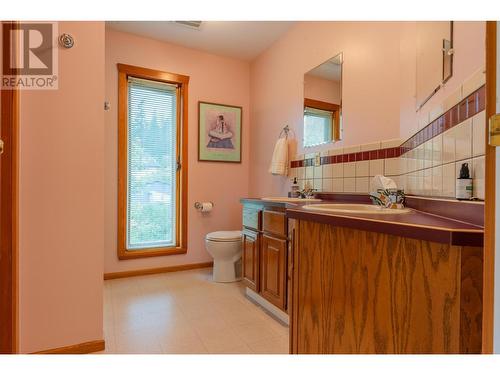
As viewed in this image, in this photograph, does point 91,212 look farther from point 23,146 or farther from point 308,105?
point 308,105

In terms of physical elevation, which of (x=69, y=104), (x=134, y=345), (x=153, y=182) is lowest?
(x=134, y=345)

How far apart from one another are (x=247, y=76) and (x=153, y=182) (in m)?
1.73

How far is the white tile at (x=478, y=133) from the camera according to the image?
0.68m

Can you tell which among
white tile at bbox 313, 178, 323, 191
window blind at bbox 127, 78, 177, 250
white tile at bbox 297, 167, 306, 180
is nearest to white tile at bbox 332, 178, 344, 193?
white tile at bbox 313, 178, 323, 191

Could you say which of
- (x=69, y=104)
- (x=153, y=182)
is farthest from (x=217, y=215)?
(x=69, y=104)

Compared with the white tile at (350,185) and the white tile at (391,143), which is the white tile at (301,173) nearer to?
the white tile at (350,185)

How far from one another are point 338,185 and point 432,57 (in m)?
1.05

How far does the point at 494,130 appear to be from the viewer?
473 mm

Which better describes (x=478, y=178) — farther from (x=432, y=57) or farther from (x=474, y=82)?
(x=432, y=57)

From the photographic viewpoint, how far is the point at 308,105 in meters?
2.38

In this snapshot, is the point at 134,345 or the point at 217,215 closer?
the point at 134,345

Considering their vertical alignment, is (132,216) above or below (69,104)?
below
